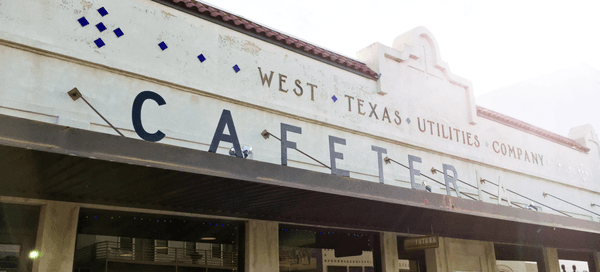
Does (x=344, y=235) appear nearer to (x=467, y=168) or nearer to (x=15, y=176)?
(x=467, y=168)

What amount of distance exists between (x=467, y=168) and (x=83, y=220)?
432 inches

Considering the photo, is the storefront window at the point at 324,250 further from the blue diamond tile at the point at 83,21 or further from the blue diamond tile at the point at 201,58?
the blue diamond tile at the point at 83,21

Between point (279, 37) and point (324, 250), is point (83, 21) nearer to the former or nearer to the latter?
point (279, 37)

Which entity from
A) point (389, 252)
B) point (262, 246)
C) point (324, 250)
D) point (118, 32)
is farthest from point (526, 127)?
point (118, 32)

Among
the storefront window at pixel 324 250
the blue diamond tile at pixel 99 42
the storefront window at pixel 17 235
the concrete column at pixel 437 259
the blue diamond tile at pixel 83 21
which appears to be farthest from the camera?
the concrete column at pixel 437 259

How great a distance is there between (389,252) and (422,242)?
1.31 meters

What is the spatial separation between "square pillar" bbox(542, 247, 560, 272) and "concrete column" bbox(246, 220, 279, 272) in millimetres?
10726

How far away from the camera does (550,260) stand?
16.9m

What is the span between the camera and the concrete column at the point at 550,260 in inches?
662

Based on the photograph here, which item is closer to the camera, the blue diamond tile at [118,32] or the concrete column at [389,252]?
the blue diamond tile at [118,32]

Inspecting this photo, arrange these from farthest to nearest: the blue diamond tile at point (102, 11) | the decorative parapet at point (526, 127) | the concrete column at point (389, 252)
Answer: the decorative parapet at point (526, 127), the concrete column at point (389, 252), the blue diamond tile at point (102, 11)

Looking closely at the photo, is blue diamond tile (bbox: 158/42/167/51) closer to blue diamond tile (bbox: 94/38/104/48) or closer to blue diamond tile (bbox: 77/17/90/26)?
blue diamond tile (bbox: 94/38/104/48)

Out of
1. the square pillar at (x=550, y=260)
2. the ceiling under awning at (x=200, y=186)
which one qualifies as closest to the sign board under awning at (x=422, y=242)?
the ceiling under awning at (x=200, y=186)

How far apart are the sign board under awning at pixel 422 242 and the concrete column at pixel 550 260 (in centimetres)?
739
